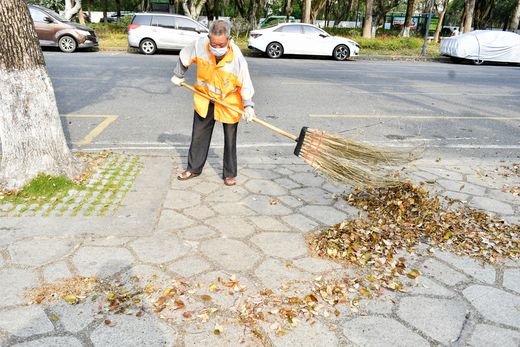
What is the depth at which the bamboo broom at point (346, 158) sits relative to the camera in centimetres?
380

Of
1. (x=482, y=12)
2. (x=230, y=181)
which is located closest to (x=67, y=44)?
(x=230, y=181)

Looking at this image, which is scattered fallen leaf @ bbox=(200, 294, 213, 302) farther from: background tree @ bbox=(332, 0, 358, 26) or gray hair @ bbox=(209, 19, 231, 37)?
background tree @ bbox=(332, 0, 358, 26)

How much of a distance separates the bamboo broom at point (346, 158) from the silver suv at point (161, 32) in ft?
43.5

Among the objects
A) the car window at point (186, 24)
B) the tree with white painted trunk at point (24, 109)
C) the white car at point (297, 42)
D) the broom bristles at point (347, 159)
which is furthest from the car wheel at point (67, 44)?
the broom bristles at point (347, 159)

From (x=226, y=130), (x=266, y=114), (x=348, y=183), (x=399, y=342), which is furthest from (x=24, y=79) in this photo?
(x=266, y=114)

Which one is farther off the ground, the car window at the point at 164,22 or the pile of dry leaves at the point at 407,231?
the car window at the point at 164,22

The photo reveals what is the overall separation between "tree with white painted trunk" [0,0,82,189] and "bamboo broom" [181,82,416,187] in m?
2.07

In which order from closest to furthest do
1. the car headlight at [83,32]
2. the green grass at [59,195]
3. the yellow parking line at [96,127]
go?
the green grass at [59,195], the yellow parking line at [96,127], the car headlight at [83,32]

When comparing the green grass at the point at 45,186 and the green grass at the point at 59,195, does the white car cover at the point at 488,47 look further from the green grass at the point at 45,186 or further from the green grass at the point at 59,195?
the green grass at the point at 45,186

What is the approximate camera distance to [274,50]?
16375mm

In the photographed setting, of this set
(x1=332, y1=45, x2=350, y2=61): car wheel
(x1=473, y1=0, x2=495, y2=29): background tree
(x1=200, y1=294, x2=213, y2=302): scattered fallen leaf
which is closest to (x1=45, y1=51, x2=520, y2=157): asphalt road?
(x1=200, y1=294, x2=213, y2=302): scattered fallen leaf

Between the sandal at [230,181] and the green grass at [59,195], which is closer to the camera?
the green grass at [59,195]

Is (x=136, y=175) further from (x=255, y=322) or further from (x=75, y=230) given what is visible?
(x=255, y=322)

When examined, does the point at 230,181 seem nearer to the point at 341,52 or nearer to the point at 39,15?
the point at 341,52
